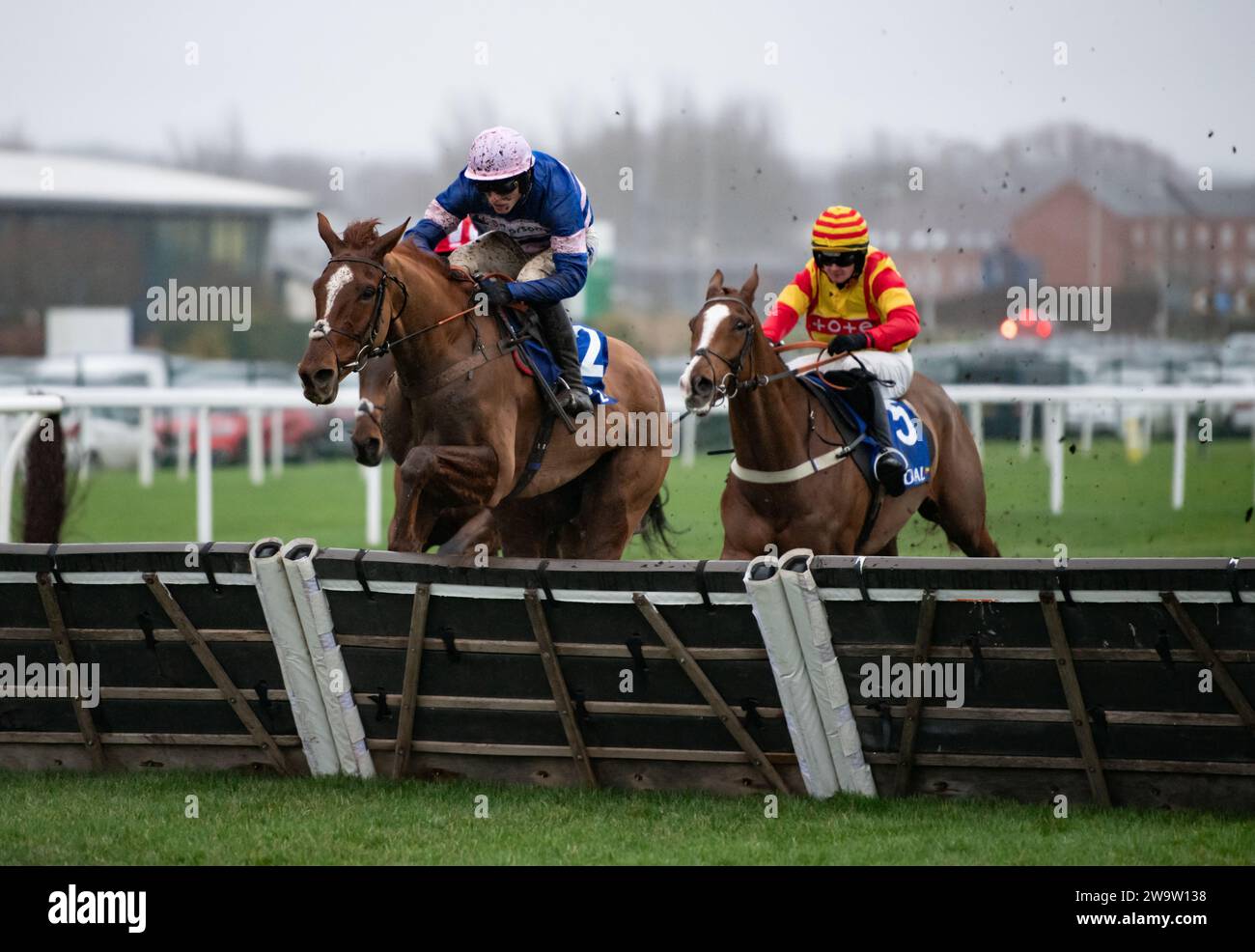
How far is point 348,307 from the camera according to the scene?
5227mm

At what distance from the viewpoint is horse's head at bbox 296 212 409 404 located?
5.07 metres

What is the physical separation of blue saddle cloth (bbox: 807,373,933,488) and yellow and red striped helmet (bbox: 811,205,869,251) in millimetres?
528

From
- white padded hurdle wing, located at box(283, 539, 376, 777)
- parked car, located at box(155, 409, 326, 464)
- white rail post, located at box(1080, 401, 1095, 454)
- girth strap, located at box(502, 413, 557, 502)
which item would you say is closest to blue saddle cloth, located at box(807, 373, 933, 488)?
girth strap, located at box(502, 413, 557, 502)

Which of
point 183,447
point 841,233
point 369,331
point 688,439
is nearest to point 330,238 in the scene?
point 369,331

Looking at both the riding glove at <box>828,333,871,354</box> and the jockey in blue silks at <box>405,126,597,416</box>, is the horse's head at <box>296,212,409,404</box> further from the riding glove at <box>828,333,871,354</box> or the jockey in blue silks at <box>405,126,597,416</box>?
the riding glove at <box>828,333,871,354</box>

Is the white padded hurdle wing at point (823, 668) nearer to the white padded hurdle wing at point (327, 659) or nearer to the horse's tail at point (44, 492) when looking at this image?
the white padded hurdle wing at point (327, 659)

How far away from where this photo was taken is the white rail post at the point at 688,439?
48.0ft

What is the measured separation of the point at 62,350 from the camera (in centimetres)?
2728

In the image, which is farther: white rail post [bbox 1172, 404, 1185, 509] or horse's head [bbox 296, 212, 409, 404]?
white rail post [bbox 1172, 404, 1185, 509]

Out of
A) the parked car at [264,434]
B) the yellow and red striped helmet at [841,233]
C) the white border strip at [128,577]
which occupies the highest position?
the yellow and red striped helmet at [841,233]

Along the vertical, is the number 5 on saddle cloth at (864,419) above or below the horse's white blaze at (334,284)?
below

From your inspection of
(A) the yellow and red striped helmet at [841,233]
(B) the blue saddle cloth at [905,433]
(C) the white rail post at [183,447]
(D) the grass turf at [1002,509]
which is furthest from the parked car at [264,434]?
(A) the yellow and red striped helmet at [841,233]

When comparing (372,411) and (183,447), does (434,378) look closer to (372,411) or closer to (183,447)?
(372,411)

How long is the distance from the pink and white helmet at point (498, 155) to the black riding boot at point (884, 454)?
1.81 metres
